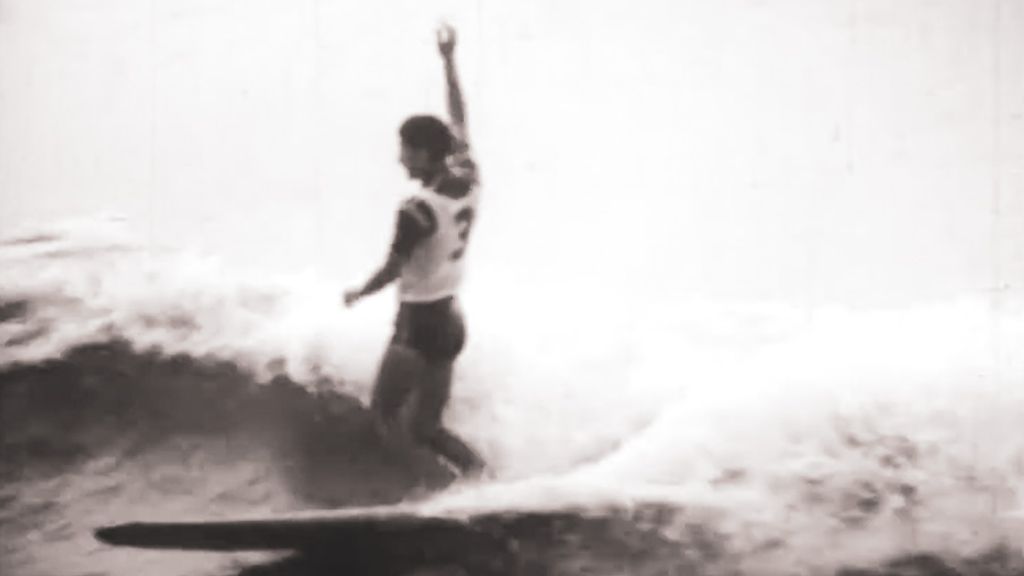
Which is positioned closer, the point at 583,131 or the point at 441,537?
the point at 441,537

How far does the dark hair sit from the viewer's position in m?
1.94

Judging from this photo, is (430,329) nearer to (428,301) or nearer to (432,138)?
(428,301)

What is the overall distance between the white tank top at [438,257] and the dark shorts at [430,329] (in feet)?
0.04

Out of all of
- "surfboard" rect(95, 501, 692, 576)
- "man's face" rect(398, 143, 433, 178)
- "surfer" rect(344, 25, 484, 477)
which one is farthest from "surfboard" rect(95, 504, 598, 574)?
"man's face" rect(398, 143, 433, 178)

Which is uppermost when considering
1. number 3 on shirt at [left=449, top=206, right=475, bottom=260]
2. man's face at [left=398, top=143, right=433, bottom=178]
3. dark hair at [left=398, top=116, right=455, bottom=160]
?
dark hair at [left=398, top=116, right=455, bottom=160]

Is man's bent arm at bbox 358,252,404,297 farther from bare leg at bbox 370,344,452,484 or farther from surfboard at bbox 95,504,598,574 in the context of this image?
surfboard at bbox 95,504,598,574

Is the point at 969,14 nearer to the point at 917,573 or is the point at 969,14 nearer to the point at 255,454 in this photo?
the point at 917,573

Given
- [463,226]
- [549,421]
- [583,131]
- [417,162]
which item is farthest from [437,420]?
[583,131]

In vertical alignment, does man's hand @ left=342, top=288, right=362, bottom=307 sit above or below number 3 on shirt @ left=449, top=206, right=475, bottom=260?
below

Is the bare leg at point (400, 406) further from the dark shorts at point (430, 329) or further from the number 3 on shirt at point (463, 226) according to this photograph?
the number 3 on shirt at point (463, 226)

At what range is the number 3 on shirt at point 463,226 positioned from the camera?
1.93 m

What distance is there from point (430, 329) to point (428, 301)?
46 mm

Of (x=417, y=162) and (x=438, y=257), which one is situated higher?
(x=417, y=162)

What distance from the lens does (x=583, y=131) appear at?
78.4 inches
